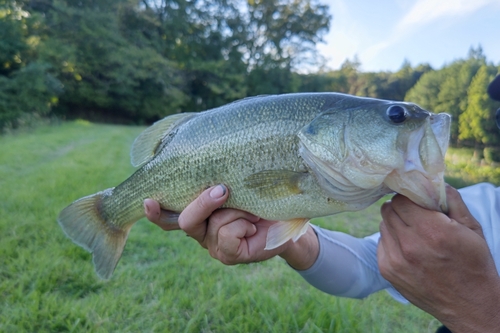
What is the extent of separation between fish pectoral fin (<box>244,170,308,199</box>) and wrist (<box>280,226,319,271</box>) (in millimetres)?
503

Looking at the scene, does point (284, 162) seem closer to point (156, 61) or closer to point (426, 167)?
point (426, 167)

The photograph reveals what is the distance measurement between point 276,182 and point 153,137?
91 centimetres

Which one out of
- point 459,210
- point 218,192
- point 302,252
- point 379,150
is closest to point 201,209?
point 218,192

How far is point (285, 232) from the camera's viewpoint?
61.0 inches

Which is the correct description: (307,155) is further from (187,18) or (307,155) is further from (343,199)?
(187,18)

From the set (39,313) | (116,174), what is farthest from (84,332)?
(116,174)

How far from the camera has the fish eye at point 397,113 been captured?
4.16 ft

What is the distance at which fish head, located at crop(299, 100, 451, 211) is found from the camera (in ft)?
3.80

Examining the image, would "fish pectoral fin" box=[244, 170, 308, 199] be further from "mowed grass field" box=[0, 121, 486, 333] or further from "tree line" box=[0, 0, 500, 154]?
"tree line" box=[0, 0, 500, 154]

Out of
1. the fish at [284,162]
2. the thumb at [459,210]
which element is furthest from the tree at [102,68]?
the thumb at [459,210]

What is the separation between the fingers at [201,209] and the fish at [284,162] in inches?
2.4

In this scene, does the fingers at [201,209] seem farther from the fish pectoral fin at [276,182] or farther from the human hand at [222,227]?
the fish pectoral fin at [276,182]

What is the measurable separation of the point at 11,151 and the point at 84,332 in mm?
7804

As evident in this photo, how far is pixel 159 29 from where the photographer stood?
3127 centimetres
